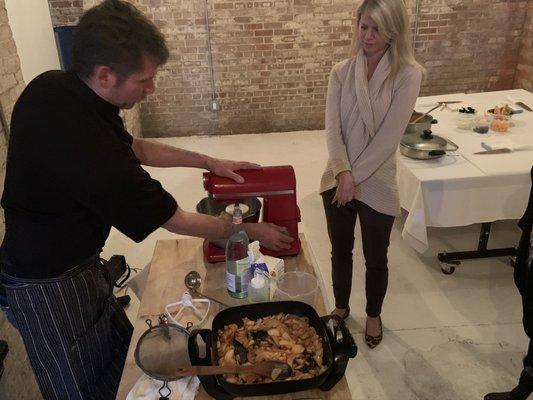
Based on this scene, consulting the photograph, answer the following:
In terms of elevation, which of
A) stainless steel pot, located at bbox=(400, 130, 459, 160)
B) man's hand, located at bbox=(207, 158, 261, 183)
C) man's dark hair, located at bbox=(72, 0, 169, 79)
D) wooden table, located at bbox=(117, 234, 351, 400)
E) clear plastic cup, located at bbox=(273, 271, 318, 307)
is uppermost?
man's dark hair, located at bbox=(72, 0, 169, 79)

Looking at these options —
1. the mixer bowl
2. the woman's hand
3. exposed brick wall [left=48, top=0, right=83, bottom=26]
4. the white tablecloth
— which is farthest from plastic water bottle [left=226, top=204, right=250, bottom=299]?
exposed brick wall [left=48, top=0, right=83, bottom=26]

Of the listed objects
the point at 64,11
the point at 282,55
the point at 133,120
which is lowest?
the point at 133,120

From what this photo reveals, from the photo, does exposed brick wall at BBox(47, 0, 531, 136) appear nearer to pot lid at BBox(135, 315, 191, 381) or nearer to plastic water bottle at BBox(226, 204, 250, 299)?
plastic water bottle at BBox(226, 204, 250, 299)

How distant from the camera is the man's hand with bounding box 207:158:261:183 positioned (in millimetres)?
1586

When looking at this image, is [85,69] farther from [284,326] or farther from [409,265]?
[409,265]

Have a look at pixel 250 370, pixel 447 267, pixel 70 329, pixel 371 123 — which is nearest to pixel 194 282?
pixel 70 329

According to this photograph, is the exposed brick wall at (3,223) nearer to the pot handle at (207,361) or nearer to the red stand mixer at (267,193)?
the red stand mixer at (267,193)

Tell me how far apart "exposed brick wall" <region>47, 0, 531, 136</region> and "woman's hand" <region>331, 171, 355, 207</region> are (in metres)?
3.24

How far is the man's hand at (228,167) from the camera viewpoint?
5.20 ft

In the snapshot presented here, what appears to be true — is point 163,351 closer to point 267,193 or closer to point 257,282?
point 257,282

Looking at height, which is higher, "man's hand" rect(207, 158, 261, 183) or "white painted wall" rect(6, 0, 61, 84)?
"white painted wall" rect(6, 0, 61, 84)

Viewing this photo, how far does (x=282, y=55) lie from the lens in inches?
193

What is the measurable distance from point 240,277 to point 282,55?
3.89m

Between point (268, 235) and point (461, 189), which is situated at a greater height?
point (268, 235)
